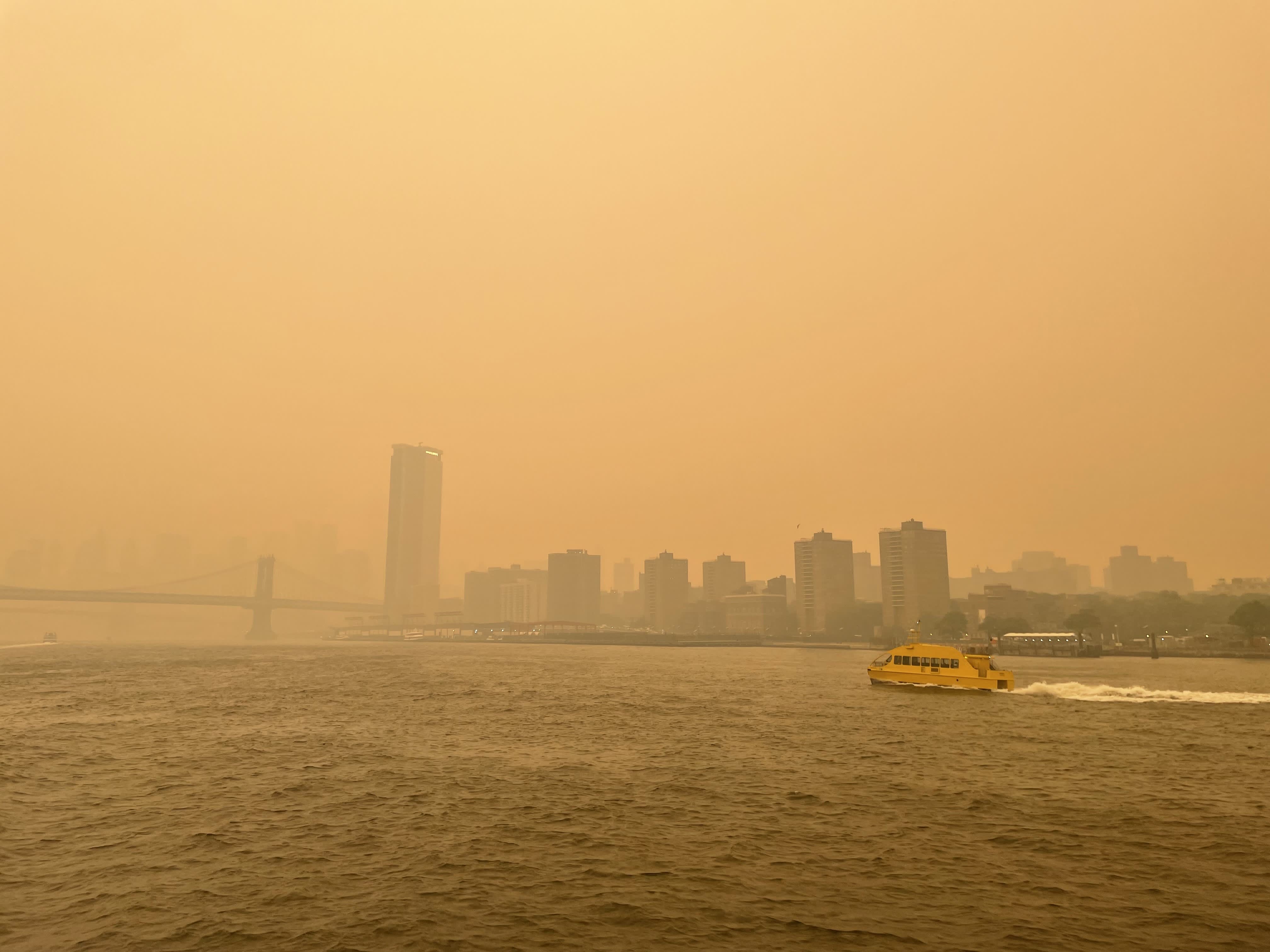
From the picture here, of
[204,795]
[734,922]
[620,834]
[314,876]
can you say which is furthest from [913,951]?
[204,795]

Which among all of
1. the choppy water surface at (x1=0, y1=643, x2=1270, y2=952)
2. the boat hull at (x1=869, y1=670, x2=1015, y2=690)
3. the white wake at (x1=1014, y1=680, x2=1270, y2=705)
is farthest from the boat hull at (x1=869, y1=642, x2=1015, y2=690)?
the choppy water surface at (x1=0, y1=643, x2=1270, y2=952)

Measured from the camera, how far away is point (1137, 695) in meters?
74.7

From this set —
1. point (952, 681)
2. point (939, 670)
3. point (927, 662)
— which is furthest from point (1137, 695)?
point (927, 662)

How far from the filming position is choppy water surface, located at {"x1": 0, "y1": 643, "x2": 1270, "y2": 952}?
18531 mm

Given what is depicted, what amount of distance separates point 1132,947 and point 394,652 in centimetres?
19571

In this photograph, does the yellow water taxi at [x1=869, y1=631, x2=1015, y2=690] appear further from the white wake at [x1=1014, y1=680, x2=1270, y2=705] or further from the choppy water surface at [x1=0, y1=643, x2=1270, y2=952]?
the choppy water surface at [x1=0, y1=643, x2=1270, y2=952]

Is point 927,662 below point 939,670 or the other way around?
the other way around

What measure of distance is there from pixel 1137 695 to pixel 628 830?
68423mm

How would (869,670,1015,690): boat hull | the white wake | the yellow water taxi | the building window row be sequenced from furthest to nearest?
the building window row < the yellow water taxi < (869,670,1015,690): boat hull < the white wake

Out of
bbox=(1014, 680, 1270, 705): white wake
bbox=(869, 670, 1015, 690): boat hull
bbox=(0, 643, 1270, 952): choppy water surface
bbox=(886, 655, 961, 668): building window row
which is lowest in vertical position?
bbox=(1014, 680, 1270, 705): white wake

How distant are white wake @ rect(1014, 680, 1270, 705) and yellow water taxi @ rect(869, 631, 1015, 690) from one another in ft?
10.5

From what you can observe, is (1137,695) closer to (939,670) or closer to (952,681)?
(952,681)

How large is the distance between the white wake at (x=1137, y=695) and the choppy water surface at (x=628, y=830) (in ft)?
34.2

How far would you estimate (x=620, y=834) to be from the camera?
2625 cm
